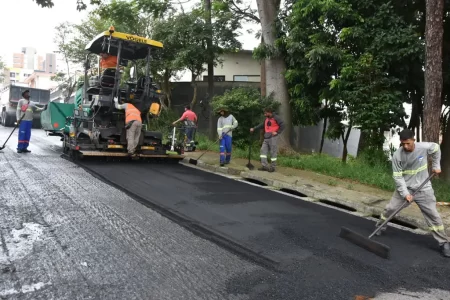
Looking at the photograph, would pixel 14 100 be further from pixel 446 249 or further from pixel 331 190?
pixel 446 249

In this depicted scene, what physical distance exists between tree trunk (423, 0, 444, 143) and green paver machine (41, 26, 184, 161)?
5935mm

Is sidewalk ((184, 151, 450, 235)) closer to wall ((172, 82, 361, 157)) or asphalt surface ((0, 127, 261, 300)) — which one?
asphalt surface ((0, 127, 261, 300))

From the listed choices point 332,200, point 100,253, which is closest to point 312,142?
point 332,200

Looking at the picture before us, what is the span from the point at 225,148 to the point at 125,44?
138 inches

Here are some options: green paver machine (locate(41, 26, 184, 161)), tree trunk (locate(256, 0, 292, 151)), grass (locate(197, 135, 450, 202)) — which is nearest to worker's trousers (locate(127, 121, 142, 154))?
green paver machine (locate(41, 26, 184, 161))

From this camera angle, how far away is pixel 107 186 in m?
7.00

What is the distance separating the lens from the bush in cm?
1153

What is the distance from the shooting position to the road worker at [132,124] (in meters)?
9.43

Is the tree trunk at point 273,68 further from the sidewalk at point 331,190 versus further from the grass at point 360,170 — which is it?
the sidewalk at point 331,190

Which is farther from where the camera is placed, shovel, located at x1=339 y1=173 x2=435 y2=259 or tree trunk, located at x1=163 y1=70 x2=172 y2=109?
tree trunk, located at x1=163 y1=70 x2=172 y2=109

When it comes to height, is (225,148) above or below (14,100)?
below

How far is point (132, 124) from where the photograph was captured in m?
9.45

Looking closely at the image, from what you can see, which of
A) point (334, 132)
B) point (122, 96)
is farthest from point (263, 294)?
point (334, 132)

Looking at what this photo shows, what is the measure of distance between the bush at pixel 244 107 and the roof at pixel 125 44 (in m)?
2.70
